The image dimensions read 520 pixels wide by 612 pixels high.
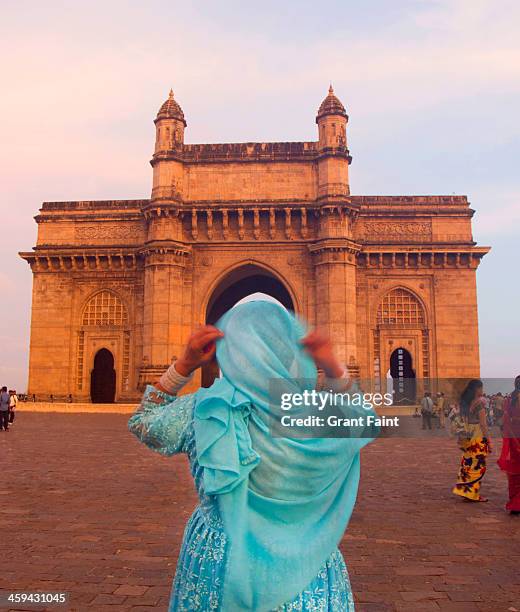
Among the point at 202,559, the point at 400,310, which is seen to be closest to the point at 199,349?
the point at 202,559

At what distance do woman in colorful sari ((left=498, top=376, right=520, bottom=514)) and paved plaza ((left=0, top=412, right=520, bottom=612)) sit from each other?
0.27 metres

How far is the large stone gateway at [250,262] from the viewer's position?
1021 inches

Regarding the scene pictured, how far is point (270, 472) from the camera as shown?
76.3 inches

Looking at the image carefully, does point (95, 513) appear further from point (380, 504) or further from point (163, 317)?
point (163, 317)

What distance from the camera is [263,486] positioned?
1.95m

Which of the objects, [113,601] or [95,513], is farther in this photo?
[95,513]

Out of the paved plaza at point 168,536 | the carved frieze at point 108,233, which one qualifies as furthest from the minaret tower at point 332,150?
the paved plaza at point 168,536

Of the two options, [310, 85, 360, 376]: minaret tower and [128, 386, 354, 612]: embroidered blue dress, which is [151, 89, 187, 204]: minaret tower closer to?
[310, 85, 360, 376]: minaret tower

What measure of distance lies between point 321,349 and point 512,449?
6.29 m

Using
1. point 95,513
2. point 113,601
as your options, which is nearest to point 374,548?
point 113,601

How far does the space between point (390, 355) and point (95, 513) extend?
869 inches

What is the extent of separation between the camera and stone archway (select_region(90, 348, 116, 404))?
94.3 feet

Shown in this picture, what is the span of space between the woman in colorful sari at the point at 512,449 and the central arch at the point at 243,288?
19.5 meters

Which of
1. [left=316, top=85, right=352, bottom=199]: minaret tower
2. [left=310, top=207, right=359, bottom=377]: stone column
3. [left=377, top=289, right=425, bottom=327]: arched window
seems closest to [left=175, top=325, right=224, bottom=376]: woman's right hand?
[left=310, top=207, right=359, bottom=377]: stone column
